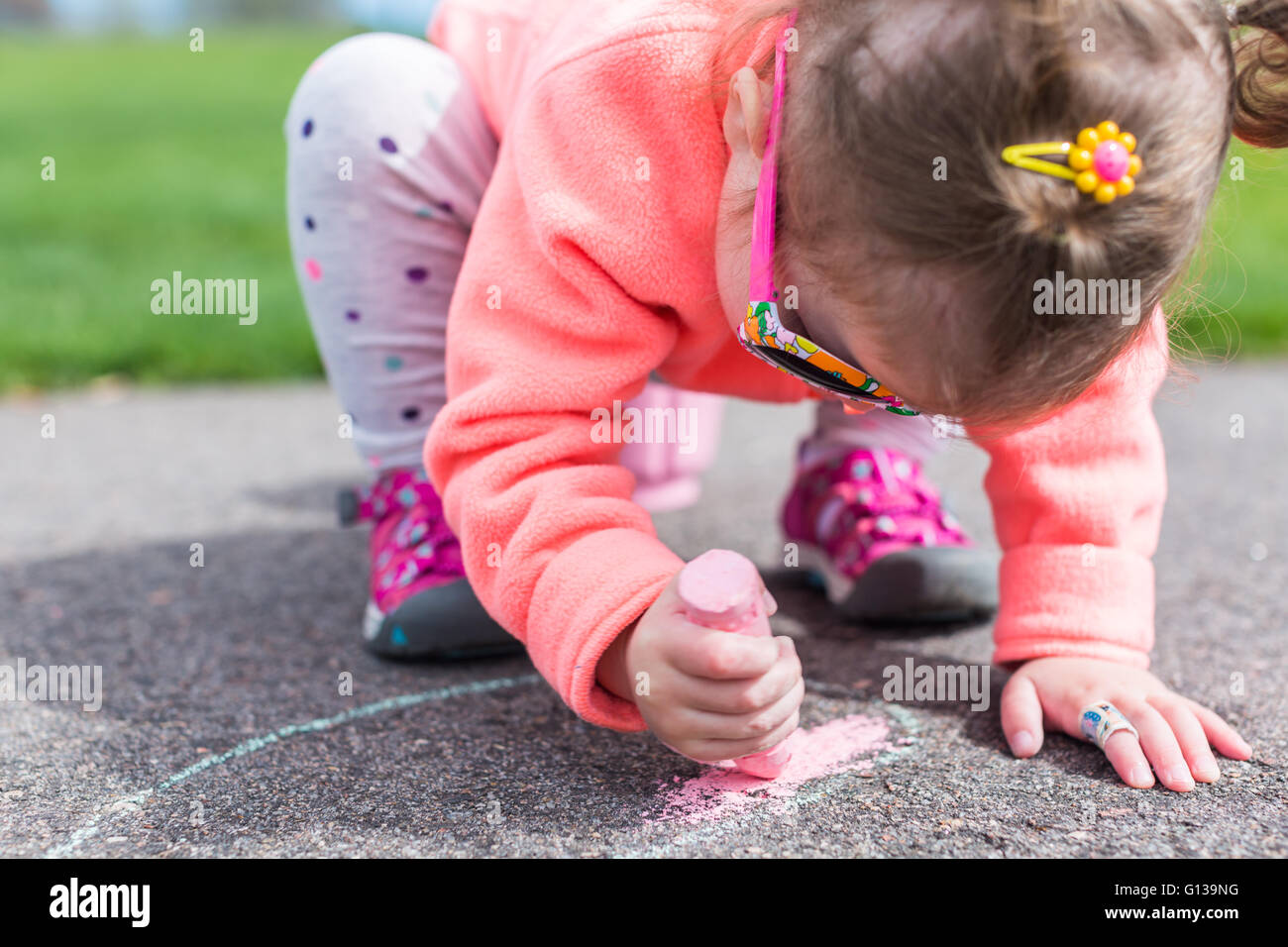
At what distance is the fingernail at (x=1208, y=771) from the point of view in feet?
3.13

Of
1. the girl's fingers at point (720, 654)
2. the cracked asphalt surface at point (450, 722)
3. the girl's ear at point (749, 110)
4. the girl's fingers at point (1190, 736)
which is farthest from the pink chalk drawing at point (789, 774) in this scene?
the girl's ear at point (749, 110)

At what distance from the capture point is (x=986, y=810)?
3.00 ft

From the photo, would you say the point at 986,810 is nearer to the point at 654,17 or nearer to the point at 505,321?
the point at 505,321

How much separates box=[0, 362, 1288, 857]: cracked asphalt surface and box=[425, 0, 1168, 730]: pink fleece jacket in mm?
105

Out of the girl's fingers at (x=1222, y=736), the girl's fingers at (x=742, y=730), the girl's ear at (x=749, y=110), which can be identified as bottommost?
the girl's fingers at (x=1222, y=736)

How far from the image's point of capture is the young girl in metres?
0.75

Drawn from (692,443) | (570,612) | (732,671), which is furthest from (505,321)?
(692,443)

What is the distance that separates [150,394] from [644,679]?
1927 mm

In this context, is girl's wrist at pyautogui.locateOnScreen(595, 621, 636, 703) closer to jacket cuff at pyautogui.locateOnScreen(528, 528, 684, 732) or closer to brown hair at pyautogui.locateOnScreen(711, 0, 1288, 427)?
jacket cuff at pyautogui.locateOnScreen(528, 528, 684, 732)

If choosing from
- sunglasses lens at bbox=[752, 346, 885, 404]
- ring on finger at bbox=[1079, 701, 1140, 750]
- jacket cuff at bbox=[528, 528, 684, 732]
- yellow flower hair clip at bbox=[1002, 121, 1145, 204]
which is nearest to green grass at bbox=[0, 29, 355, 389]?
jacket cuff at bbox=[528, 528, 684, 732]

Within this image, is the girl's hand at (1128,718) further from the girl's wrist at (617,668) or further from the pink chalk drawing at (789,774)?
the girl's wrist at (617,668)

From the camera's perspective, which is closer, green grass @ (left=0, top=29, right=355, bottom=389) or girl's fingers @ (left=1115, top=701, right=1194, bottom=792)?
girl's fingers @ (left=1115, top=701, right=1194, bottom=792)

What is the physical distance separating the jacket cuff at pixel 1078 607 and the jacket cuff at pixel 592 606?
35 cm

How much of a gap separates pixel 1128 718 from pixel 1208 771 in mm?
73
